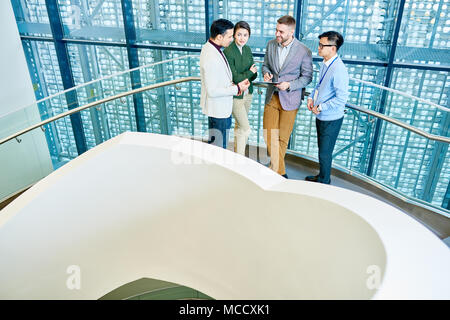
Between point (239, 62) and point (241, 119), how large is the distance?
20.2 inches

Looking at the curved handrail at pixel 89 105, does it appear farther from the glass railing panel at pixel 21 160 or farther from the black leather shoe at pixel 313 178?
the black leather shoe at pixel 313 178

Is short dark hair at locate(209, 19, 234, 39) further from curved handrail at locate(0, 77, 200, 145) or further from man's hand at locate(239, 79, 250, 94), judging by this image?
curved handrail at locate(0, 77, 200, 145)

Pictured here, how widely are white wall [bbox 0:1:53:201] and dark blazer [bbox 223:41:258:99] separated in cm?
199

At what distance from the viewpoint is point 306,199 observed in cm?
200

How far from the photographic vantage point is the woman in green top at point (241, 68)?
3098 mm

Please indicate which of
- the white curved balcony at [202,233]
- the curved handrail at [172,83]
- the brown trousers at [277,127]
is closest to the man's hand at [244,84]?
the brown trousers at [277,127]

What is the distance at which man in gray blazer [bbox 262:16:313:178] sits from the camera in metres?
3.11

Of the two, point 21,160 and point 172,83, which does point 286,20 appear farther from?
point 21,160

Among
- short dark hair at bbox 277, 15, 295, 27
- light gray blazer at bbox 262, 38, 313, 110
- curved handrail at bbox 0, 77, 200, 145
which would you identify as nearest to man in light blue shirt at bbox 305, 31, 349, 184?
light gray blazer at bbox 262, 38, 313, 110

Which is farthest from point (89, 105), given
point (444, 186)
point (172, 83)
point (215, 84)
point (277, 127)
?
point (444, 186)

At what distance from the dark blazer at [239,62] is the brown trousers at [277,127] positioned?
33 cm
